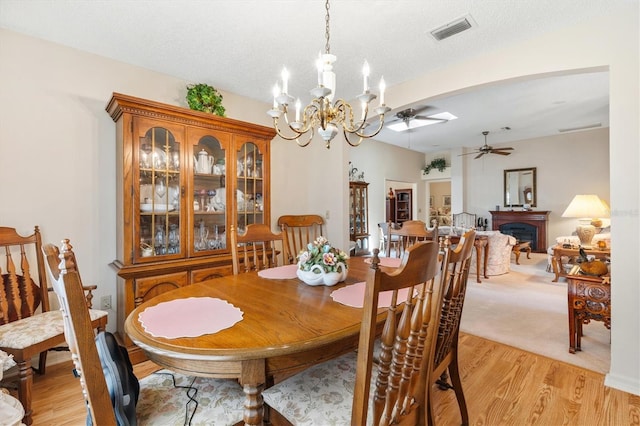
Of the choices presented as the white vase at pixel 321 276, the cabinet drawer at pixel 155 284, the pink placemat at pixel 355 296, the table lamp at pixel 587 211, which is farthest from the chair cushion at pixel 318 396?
the table lamp at pixel 587 211

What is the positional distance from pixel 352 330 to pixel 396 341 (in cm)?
24

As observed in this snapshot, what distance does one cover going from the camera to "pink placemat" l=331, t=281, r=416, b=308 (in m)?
1.37

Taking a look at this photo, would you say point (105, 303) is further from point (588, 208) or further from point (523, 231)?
point (523, 231)

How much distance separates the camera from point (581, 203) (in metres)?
4.38

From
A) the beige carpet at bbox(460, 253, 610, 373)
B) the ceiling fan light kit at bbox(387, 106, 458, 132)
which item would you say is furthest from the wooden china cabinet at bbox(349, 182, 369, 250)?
the beige carpet at bbox(460, 253, 610, 373)

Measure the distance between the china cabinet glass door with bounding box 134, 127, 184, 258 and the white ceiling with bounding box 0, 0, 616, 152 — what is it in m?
0.73

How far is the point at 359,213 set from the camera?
20.3 ft

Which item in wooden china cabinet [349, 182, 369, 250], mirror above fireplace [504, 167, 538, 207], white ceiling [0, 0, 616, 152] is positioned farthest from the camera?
mirror above fireplace [504, 167, 538, 207]

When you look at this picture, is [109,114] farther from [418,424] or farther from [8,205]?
[418,424]

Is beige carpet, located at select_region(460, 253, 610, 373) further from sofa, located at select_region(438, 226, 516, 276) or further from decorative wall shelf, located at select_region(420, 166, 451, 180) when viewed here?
decorative wall shelf, located at select_region(420, 166, 451, 180)

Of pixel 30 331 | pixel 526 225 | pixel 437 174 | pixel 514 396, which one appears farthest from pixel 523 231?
pixel 30 331

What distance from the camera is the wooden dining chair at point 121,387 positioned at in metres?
0.79

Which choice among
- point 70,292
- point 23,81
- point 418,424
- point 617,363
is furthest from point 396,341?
point 23,81

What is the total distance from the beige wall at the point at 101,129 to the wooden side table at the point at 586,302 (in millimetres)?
260
